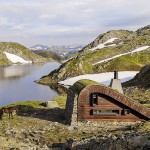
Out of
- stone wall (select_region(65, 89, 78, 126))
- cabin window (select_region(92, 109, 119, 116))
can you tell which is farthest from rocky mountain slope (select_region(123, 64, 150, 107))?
stone wall (select_region(65, 89, 78, 126))

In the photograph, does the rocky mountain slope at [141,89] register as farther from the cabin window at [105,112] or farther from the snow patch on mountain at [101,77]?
the snow patch on mountain at [101,77]

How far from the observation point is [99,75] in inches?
5236

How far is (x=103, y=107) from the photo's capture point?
147ft

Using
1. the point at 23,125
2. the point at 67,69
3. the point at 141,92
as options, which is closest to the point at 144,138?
the point at 23,125

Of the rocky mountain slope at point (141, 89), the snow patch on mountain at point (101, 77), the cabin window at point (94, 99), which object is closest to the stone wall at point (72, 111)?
the cabin window at point (94, 99)

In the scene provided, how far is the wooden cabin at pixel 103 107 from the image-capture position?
4419cm

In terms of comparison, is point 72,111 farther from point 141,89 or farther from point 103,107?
point 141,89

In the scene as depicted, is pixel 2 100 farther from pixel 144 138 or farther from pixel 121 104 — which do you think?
pixel 144 138

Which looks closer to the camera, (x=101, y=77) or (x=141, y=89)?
(x=141, y=89)

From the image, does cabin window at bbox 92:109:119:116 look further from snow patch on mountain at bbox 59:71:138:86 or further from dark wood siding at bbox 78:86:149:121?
snow patch on mountain at bbox 59:71:138:86

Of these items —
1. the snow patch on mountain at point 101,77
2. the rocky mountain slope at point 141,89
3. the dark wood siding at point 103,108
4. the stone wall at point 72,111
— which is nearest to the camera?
the dark wood siding at point 103,108

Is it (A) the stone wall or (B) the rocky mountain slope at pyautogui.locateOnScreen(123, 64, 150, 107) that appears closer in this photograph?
(A) the stone wall

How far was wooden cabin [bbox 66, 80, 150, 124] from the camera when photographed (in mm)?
44188

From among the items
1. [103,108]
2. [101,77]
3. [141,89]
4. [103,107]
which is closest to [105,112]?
[103,108]
